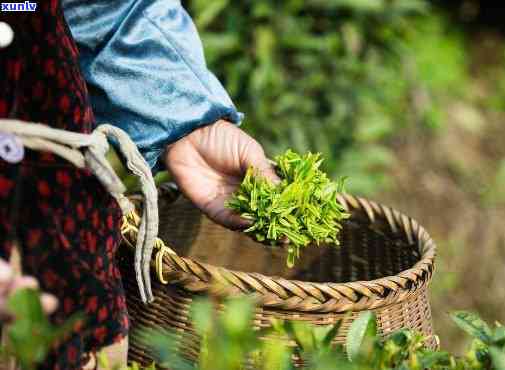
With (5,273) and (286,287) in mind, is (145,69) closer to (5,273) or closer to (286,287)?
(286,287)

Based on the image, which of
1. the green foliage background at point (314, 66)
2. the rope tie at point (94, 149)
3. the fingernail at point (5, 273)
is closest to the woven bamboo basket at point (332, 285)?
the rope tie at point (94, 149)

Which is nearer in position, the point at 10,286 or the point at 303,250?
the point at 10,286

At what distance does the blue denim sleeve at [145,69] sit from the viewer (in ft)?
3.76

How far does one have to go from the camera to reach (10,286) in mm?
669

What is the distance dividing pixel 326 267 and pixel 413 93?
6.49ft

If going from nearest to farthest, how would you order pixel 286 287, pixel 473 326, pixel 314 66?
pixel 473 326, pixel 286 287, pixel 314 66

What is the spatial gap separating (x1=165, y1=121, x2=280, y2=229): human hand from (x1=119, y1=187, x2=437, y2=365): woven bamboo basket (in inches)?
6.6

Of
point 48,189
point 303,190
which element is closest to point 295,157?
point 303,190

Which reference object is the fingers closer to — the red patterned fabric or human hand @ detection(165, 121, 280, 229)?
human hand @ detection(165, 121, 280, 229)

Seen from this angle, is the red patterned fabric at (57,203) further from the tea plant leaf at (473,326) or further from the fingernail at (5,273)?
the tea plant leaf at (473,326)

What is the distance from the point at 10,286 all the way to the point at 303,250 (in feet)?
3.49

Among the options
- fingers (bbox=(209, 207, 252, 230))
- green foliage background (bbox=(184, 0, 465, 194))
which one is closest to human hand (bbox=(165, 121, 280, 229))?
fingers (bbox=(209, 207, 252, 230))

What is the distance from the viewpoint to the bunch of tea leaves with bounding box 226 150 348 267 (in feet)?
3.91

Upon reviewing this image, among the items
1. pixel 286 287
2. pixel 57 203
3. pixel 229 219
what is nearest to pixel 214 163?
pixel 229 219
